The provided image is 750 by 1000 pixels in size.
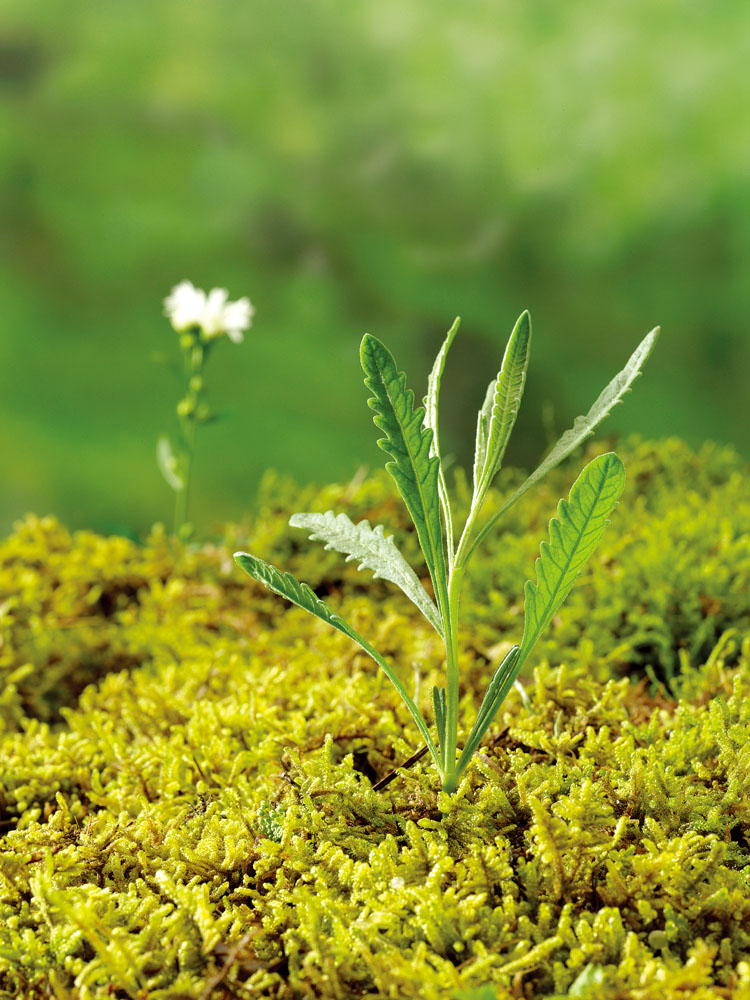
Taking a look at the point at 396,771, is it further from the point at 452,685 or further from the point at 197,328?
the point at 197,328

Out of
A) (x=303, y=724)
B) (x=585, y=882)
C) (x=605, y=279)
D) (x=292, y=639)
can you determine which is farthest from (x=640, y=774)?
(x=605, y=279)

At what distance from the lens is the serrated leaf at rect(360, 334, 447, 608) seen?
0.60 m

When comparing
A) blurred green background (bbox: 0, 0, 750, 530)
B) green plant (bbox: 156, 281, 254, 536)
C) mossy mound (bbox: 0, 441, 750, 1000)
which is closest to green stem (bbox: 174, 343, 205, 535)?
green plant (bbox: 156, 281, 254, 536)

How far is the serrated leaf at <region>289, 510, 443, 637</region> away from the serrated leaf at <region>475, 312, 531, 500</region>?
0.28 feet

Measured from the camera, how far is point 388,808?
2.18 ft

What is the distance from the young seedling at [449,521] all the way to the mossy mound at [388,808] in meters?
0.09

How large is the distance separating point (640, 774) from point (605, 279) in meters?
3.00

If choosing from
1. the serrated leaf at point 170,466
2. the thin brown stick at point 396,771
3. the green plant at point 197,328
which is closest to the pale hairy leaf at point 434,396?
the thin brown stick at point 396,771

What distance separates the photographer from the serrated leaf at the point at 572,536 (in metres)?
0.58

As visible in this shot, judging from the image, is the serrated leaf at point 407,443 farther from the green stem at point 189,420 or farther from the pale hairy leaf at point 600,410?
the green stem at point 189,420

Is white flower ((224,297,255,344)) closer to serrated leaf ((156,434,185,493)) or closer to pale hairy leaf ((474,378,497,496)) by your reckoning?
serrated leaf ((156,434,185,493))

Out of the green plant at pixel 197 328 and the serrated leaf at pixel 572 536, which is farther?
the green plant at pixel 197 328

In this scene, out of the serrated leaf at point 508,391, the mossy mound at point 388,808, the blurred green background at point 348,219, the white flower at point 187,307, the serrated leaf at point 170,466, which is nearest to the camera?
the mossy mound at point 388,808

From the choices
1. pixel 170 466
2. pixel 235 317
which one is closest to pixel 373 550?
pixel 235 317
